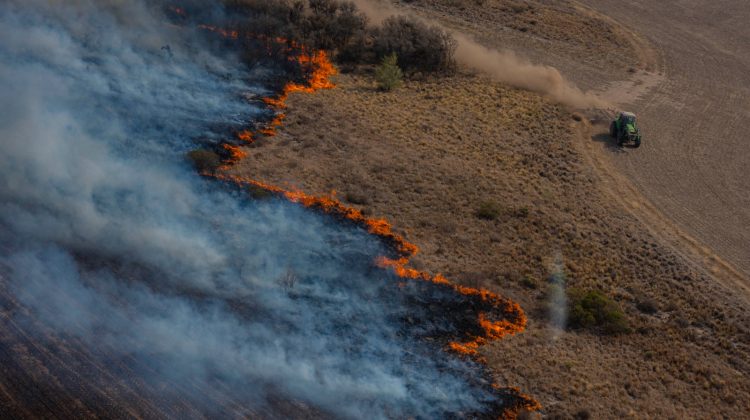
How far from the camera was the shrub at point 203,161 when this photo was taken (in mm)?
34156

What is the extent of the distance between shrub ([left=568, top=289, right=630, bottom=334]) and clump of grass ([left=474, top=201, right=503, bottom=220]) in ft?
21.7

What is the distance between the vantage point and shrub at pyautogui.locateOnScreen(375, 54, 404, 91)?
46000mm

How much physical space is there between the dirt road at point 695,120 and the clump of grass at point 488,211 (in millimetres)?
10250

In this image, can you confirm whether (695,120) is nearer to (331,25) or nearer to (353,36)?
(353,36)

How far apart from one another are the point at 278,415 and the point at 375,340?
16.2 ft

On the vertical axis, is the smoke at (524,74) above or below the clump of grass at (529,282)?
above

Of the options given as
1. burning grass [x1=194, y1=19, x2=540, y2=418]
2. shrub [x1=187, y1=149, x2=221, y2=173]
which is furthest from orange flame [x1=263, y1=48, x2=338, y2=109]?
shrub [x1=187, y1=149, x2=221, y2=173]

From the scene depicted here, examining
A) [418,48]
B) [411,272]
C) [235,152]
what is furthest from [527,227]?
[418,48]

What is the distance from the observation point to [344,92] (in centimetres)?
4478

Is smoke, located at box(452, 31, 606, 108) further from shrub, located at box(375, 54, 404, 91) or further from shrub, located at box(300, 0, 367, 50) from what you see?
shrub, located at box(300, 0, 367, 50)

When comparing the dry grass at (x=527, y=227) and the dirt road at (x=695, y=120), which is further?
the dirt road at (x=695, y=120)

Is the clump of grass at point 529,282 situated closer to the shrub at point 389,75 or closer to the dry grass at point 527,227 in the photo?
the dry grass at point 527,227

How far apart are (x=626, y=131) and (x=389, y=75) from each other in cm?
1597

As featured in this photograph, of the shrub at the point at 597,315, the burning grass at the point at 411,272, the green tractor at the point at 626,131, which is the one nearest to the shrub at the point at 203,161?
the burning grass at the point at 411,272
